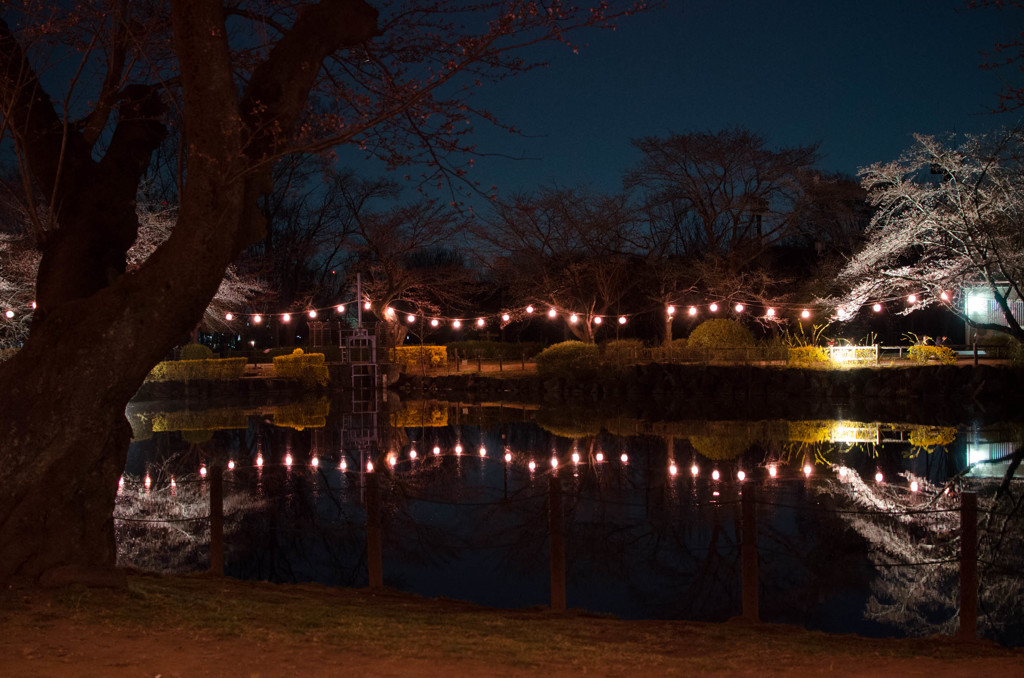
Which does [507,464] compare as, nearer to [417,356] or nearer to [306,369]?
[306,369]

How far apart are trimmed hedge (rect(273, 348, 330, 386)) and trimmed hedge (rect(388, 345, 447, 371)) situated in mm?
2806

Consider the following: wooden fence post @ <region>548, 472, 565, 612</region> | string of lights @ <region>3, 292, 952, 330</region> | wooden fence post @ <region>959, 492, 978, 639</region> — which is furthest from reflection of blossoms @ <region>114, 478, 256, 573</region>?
string of lights @ <region>3, 292, 952, 330</region>

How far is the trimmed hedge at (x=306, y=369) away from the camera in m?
→ 29.7

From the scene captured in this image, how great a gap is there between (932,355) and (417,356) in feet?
58.5

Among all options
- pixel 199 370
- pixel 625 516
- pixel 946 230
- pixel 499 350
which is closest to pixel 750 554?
pixel 625 516

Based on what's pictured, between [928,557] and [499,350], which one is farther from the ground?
[499,350]

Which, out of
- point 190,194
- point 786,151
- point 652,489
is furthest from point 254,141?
point 786,151

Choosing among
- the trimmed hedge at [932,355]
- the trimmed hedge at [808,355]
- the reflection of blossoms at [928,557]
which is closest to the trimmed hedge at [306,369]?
Result: the trimmed hedge at [808,355]

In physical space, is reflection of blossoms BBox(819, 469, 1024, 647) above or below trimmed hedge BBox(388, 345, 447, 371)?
below

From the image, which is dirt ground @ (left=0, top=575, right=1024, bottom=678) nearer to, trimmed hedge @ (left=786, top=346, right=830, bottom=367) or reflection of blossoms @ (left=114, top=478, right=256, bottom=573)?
reflection of blossoms @ (left=114, top=478, right=256, bottom=573)

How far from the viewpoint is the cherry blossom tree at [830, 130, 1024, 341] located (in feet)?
63.6


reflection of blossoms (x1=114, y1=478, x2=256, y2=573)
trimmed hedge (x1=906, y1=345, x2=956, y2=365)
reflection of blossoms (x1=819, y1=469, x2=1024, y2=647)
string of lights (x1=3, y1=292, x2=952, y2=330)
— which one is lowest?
reflection of blossoms (x1=819, y1=469, x2=1024, y2=647)

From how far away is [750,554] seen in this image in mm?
5809

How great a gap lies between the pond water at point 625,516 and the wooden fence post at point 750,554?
0.24ft
